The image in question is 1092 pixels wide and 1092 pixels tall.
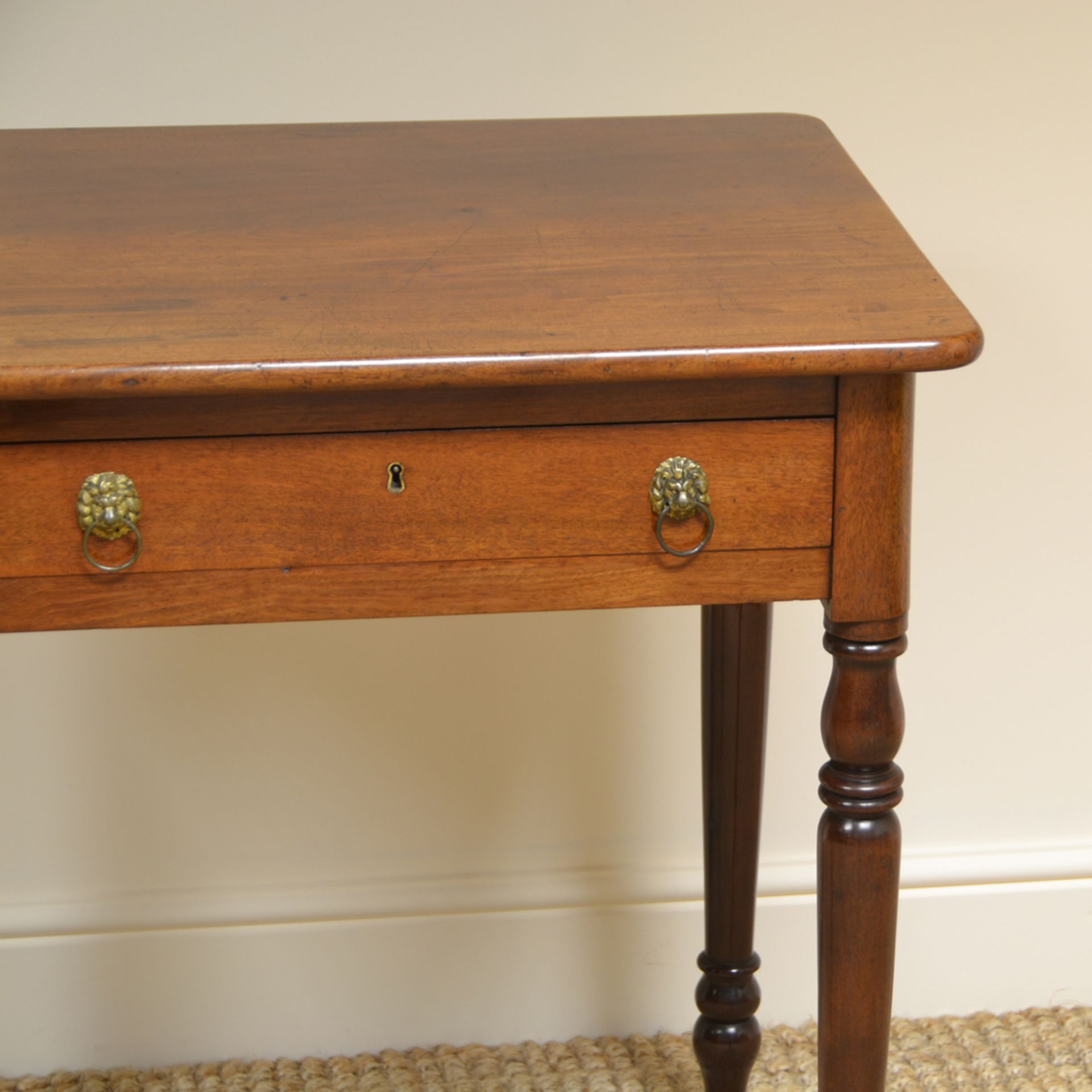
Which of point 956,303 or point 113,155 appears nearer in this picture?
point 956,303

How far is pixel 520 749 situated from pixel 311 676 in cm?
25

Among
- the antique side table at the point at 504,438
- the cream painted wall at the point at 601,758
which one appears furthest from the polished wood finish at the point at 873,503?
the cream painted wall at the point at 601,758

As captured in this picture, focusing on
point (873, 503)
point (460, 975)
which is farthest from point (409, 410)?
point (460, 975)

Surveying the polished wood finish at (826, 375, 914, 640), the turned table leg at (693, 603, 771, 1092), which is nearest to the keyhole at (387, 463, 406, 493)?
the polished wood finish at (826, 375, 914, 640)

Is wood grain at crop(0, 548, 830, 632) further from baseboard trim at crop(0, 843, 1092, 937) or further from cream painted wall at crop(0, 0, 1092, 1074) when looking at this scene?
baseboard trim at crop(0, 843, 1092, 937)

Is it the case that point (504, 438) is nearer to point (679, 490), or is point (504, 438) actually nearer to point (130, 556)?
point (679, 490)

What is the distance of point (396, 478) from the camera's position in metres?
0.82

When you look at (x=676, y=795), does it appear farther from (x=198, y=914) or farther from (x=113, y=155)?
(x=113, y=155)

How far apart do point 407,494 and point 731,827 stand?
23.9 inches

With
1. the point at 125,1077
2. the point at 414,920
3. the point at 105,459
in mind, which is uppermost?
the point at 105,459

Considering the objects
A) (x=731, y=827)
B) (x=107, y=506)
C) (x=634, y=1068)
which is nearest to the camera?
(x=107, y=506)

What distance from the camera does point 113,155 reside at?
113cm

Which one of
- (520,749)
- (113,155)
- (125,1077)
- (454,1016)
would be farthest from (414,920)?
(113,155)

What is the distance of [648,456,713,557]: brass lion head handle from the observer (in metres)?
0.82
